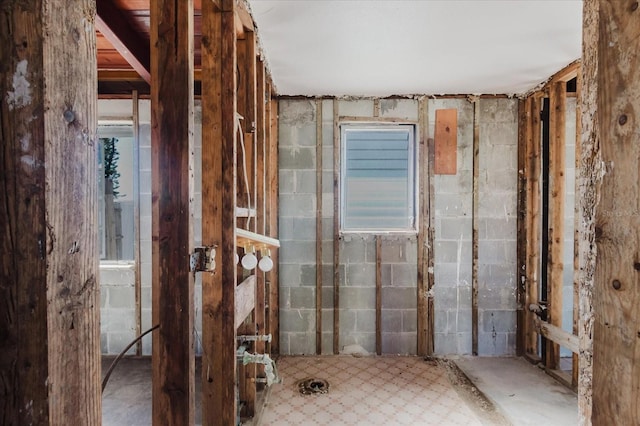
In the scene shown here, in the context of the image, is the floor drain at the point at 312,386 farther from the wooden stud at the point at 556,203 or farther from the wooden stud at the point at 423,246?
the wooden stud at the point at 556,203

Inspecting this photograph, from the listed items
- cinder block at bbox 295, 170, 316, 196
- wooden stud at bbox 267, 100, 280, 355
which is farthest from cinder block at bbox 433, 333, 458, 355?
cinder block at bbox 295, 170, 316, 196

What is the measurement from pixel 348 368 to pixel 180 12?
2.91 m

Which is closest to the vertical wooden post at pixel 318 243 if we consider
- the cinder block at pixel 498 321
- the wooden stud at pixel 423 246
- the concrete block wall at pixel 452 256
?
the wooden stud at pixel 423 246

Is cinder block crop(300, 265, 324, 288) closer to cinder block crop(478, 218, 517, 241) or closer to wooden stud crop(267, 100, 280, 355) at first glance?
wooden stud crop(267, 100, 280, 355)

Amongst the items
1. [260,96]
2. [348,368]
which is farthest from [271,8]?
[348,368]

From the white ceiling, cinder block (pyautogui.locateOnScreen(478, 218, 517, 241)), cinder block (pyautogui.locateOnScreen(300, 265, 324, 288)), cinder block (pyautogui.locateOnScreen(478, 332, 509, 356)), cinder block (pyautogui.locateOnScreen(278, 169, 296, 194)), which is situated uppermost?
the white ceiling

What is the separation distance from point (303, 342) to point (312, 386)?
622 millimetres

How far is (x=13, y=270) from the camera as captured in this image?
429 mm

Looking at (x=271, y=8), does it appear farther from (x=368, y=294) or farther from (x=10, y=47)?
(x=368, y=294)

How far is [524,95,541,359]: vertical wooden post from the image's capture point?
10.3ft

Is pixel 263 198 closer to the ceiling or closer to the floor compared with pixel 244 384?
closer to the ceiling

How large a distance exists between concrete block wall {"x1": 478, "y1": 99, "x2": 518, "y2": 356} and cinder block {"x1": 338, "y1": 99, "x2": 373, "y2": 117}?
1.10 meters

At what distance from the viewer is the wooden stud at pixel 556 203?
9.57 feet

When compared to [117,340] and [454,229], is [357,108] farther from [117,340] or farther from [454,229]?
[117,340]
